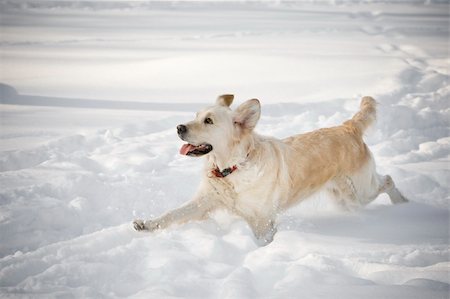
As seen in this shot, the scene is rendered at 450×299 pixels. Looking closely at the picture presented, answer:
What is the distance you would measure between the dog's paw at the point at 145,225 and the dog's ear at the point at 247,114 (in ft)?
3.32

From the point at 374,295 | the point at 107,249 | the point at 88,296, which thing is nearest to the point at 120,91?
the point at 107,249

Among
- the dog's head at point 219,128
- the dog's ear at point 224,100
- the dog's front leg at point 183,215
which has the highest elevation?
the dog's ear at point 224,100

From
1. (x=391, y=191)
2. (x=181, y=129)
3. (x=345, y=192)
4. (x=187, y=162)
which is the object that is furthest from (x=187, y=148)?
(x=391, y=191)

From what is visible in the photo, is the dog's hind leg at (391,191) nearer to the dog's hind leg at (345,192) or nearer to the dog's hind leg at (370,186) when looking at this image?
the dog's hind leg at (370,186)

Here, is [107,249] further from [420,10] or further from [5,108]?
[420,10]

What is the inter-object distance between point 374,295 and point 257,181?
140 cm

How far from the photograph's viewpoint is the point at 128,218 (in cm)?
418

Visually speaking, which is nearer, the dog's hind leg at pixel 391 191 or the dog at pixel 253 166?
the dog at pixel 253 166

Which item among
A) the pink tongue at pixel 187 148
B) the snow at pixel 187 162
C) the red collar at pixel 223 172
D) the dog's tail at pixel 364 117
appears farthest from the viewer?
the dog's tail at pixel 364 117

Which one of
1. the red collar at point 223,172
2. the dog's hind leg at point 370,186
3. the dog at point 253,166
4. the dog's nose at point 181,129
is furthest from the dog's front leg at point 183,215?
the dog's hind leg at point 370,186

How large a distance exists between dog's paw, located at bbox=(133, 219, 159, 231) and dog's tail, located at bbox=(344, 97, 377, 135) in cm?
216

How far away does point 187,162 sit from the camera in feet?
18.1

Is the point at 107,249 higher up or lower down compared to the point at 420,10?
lower down

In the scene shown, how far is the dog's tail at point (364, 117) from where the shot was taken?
15.5 feet
